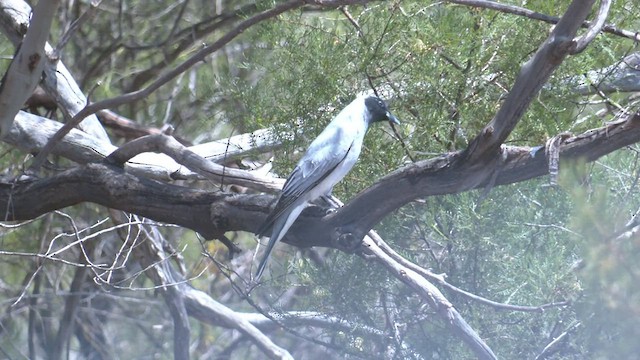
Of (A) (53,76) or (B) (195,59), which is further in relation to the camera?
(A) (53,76)

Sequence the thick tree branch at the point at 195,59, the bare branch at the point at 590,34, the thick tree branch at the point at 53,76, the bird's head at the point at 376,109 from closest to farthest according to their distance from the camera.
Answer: the bare branch at the point at 590,34 < the bird's head at the point at 376,109 < the thick tree branch at the point at 195,59 < the thick tree branch at the point at 53,76

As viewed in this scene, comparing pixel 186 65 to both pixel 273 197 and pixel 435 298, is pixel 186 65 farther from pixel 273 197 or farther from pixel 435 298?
pixel 435 298

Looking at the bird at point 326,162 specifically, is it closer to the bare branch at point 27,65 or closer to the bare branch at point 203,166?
the bare branch at point 203,166

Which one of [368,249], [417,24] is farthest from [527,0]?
[368,249]

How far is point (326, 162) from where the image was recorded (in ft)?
12.6

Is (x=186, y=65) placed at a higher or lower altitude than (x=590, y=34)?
higher

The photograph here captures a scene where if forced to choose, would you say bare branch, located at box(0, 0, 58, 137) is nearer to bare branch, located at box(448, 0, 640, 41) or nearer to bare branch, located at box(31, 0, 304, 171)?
bare branch, located at box(31, 0, 304, 171)

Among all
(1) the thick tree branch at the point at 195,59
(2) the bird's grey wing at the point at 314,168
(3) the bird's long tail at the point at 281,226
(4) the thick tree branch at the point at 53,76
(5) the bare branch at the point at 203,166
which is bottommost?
(3) the bird's long tail at the point at 281,226

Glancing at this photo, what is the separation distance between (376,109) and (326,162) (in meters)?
0.33

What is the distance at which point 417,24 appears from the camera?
13.6 feet

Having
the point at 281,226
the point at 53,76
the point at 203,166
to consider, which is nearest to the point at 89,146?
the point at 53,76

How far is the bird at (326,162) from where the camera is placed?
3.64 m

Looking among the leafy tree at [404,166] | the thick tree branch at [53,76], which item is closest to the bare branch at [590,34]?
the leafy tree at [404,166]

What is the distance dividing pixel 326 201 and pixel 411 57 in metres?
0.70
